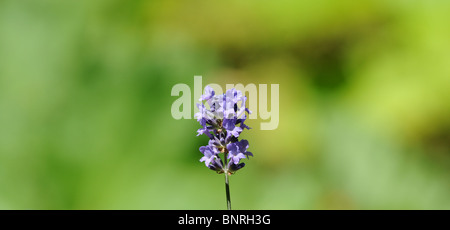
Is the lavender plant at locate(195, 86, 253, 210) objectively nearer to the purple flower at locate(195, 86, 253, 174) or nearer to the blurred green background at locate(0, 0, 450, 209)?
the purple flower at locate(195, 86, 253, 174)

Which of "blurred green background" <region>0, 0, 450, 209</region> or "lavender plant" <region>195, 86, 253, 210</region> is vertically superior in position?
"blurred green background" <region>0, 0, 450, 209</region>

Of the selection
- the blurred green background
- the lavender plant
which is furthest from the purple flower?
the blurred green background

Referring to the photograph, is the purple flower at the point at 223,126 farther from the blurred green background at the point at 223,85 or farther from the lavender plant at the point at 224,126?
the blurred green background at the point at 223,85

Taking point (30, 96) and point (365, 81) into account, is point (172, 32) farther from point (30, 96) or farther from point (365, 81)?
point (365, 81)

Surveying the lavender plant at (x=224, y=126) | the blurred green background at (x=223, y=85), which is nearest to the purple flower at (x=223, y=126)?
the lavender plant at (x=224, y=126)

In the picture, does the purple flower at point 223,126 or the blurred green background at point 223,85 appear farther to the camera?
the blurred green background at point 223,85

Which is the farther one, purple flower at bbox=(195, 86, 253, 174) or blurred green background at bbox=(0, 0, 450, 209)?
blurred green background at bbox=(0, 0, 450, 209)

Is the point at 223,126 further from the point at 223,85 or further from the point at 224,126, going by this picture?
the point at 223,85
